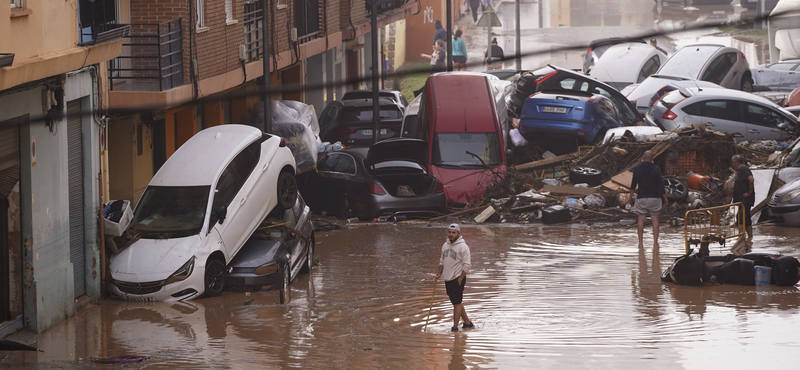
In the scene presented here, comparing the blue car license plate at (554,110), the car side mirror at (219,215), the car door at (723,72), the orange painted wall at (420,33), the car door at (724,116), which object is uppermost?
the orange painted wall at (420,33)

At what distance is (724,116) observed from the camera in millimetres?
24188

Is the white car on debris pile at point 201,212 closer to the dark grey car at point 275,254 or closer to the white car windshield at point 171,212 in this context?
the white car windshield at point 171,212

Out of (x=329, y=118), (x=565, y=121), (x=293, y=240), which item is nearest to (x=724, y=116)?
(x=565, y=121)

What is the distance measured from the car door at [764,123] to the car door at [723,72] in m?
6.28


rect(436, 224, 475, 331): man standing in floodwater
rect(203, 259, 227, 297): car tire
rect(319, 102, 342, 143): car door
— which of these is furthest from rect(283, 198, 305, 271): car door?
rect(319, 102, 342, 143): car door

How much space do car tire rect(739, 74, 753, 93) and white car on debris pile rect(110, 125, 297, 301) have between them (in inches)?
818

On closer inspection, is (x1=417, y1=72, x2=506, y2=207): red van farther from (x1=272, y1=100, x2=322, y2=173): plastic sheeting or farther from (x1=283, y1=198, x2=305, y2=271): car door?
(x1=283, y1=198, x2=305, y2=271): car door

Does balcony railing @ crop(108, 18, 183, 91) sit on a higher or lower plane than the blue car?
higher

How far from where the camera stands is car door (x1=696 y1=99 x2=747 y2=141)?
24062mm

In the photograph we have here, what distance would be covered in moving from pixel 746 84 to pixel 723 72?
134cm

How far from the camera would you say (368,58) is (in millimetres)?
43500

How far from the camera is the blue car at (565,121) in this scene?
23.3 m

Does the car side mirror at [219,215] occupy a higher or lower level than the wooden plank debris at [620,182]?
higher

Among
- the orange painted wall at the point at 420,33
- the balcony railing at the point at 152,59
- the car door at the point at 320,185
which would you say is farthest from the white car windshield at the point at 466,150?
the orange painted wall at the point at 420,33
